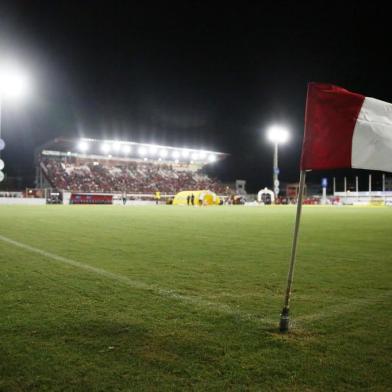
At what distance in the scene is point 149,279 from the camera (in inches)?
208

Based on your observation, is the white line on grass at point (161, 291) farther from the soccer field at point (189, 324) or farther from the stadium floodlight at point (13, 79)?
the stadium floodlight at point (13, 79)

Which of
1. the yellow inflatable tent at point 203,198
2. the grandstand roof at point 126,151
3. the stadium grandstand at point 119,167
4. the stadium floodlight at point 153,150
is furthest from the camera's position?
the stadium floodlight at point 153,150

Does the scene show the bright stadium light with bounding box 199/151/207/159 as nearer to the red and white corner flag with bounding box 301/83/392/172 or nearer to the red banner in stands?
the red banner in stands

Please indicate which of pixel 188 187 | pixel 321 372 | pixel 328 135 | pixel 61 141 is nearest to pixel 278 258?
pixel 328 135

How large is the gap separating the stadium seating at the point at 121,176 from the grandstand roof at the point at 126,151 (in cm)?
136

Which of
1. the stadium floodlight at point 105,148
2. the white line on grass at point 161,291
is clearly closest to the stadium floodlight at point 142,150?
the stadium floodlight at point 105,148

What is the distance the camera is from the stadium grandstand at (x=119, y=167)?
6475 centimetres

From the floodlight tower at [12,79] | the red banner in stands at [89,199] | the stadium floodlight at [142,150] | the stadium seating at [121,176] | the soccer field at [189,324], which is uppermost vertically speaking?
the stadium floodlight at [142,150]

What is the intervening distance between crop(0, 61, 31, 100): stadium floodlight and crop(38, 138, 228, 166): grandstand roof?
3705 centimetres

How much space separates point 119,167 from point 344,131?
72629mm

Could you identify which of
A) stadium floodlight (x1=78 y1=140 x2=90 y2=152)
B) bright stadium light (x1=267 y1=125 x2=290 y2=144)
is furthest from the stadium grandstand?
bright stadium light (x1=267 y1=125 x2=290 y2=144)

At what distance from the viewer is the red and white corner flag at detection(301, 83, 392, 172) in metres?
3.39

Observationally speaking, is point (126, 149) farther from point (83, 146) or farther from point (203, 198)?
point (203, 198)

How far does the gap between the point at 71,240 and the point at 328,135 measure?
728 cm
